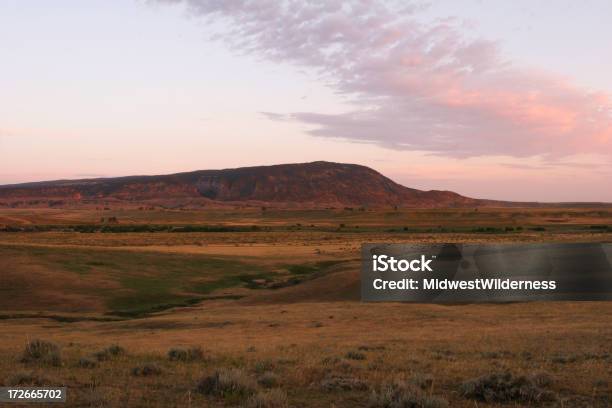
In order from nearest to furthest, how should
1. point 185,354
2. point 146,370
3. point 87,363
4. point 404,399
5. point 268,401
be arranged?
1. point 404,399
2. point 268,401
3. point 146,370
4. point 87,363
5. point 185,354

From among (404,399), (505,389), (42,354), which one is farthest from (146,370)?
(505,389)

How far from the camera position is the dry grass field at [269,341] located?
378 inches

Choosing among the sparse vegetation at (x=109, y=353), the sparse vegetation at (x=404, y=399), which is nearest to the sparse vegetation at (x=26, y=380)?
the sparse vegetation at (x=109, y=353)

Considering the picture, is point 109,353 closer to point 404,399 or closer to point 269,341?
point 269,341

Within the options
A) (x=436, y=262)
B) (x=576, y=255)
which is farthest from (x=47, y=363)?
(x=576, y=255)

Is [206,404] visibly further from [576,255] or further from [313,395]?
[576,255]

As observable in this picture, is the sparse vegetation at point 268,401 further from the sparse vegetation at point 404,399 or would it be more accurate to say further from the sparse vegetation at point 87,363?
the sparse vegetation at point 87,363

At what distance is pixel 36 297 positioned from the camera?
33.8 m

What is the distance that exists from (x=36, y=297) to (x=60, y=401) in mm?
27425

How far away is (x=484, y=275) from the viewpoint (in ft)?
99.0

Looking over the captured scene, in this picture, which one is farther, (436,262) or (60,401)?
(436,262)

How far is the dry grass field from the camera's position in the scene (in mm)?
9609

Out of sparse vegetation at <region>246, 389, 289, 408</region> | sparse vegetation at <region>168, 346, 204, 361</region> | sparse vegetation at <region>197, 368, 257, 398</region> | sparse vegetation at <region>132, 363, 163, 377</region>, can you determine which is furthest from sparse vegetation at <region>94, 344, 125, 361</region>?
sparse vegetation at <region>246, 389, 289, 408</region>

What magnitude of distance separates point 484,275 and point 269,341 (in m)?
15.6
